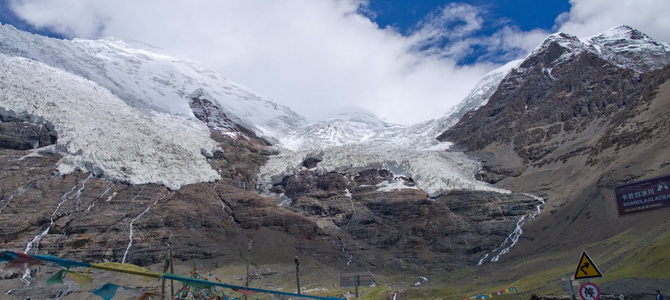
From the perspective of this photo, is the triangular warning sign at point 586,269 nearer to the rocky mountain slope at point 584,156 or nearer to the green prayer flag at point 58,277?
the green prayer flag at point 58,277

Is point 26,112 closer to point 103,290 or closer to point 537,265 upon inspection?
point 537,265

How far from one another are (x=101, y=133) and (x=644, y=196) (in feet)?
478

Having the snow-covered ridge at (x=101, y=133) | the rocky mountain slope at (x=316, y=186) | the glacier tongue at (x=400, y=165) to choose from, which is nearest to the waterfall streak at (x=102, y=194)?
the rocky mountain slope at (x=316, y=186)

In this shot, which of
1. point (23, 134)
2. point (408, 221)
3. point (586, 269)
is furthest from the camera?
point (23, 134)

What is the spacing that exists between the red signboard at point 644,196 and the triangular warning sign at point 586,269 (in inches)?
163

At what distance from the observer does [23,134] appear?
138 metres

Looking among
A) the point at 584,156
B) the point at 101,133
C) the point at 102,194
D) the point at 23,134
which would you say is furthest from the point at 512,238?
the point at 23,134

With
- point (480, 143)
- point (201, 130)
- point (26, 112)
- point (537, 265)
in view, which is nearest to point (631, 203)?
point (537, 265)

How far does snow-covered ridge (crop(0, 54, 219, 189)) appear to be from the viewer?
445ft

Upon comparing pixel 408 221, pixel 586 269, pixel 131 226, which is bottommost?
pixel 586 269

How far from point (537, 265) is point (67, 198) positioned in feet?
316

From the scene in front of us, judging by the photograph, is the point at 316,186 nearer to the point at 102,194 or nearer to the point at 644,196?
the point at 102,194

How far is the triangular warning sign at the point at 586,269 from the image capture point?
47.3 feet

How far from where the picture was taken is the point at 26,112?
145 m
